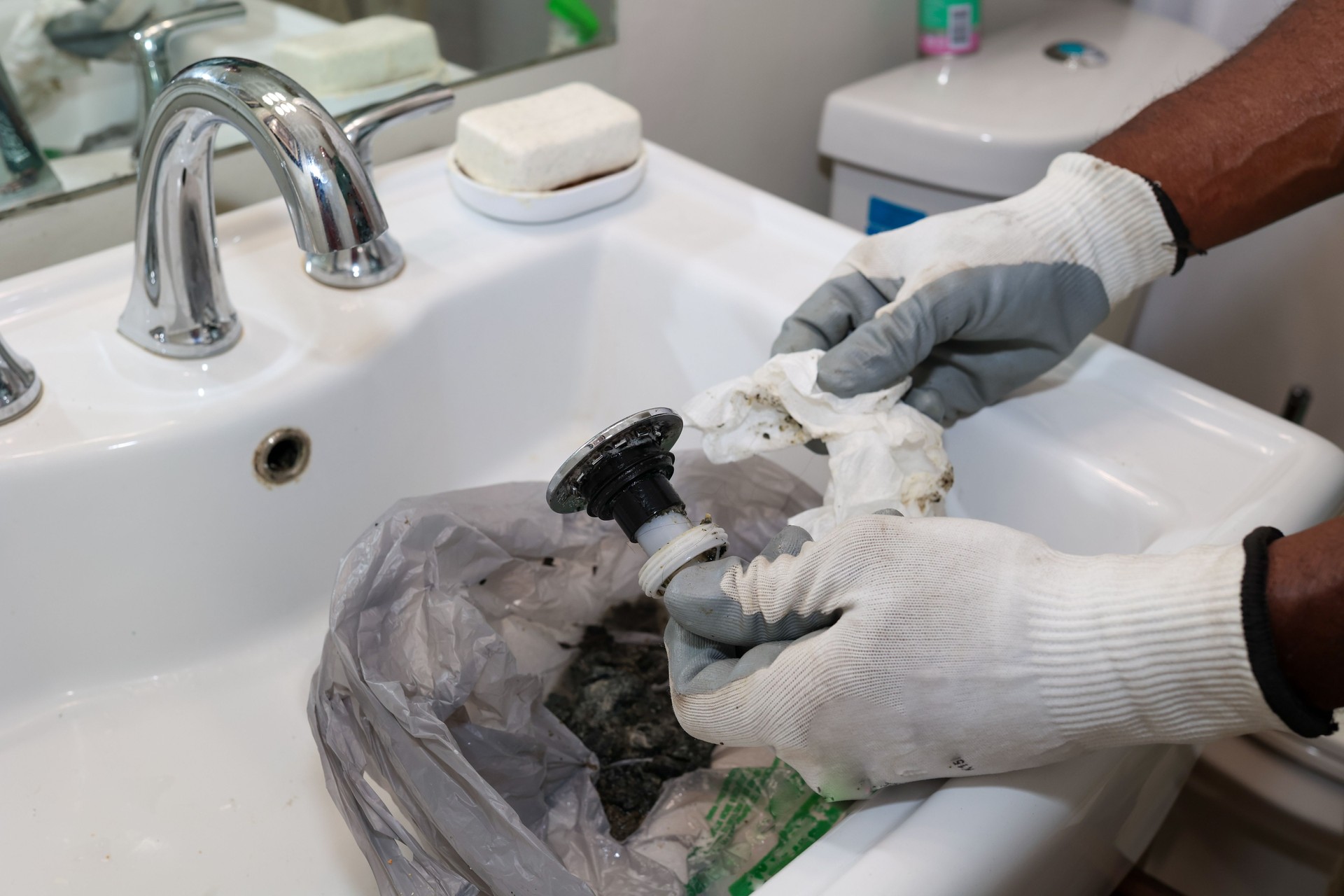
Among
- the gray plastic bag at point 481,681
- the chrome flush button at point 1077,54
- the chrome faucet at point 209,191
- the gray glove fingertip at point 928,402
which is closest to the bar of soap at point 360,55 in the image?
the chrome faucet at point 209,191

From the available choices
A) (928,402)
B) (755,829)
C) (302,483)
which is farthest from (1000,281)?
(302,483)

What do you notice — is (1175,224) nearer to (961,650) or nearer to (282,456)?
(961,650)

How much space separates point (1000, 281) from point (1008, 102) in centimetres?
52

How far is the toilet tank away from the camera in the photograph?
2.97 feet

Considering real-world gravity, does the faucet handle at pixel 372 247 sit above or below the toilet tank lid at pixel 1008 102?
above

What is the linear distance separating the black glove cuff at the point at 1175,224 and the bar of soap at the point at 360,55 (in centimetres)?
53

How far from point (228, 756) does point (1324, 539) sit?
540 millimetres

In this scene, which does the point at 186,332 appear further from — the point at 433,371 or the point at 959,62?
the point at 959,62

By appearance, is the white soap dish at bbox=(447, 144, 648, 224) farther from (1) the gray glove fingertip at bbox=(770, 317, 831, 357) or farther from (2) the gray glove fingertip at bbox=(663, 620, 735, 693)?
(2) the gray glove fingertip at bbox=(663, 620, 735, 693)

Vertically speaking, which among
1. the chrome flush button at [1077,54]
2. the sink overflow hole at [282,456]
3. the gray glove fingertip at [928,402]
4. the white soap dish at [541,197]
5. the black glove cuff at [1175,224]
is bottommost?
the sink overflow hole at [282,456]

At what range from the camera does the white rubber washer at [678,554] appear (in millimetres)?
413

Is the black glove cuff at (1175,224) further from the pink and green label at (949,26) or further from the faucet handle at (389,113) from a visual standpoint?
the pink and green label at (949,26)

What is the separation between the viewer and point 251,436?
558 mm

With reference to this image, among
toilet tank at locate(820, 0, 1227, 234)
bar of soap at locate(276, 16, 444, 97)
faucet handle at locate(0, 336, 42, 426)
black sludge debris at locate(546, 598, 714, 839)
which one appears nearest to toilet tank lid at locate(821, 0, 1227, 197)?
toilet tank at locate(820, 0, 1227, 234)
